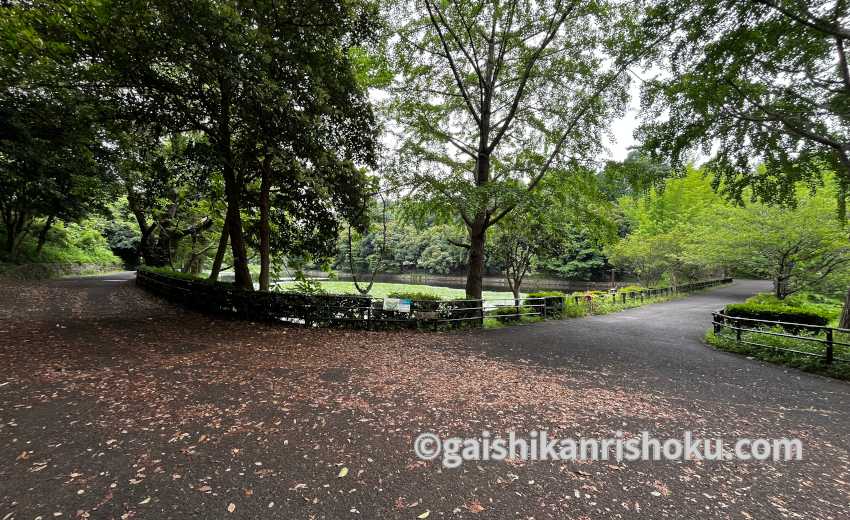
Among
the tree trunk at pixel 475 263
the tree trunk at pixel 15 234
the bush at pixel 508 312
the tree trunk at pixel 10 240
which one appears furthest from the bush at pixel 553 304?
the tree trunk at pixel 10 240

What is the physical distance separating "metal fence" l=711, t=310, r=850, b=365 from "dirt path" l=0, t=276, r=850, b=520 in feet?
3.03

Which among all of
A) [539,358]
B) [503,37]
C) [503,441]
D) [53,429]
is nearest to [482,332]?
[539,358]

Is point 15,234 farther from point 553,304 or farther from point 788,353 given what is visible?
point 788,353

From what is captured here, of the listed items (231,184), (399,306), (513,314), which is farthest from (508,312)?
(231,184)

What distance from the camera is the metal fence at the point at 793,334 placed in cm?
632

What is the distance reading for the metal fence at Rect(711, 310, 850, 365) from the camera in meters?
6.32

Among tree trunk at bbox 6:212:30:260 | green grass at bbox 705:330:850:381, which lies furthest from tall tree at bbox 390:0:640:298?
tree trunk at bbox 6:212:30:260

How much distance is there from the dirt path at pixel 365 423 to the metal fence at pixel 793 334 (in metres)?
0.92

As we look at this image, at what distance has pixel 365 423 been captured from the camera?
3.88 metres

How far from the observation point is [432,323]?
9.48 metres

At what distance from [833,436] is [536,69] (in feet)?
35.1

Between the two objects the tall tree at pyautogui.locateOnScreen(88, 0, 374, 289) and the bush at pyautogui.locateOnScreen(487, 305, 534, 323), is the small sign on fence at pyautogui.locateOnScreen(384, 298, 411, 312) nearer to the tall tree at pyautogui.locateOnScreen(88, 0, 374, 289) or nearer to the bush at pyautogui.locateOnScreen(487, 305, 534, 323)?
the bush at pyautogui.locateOnScreen(487, 305, 534, 323)

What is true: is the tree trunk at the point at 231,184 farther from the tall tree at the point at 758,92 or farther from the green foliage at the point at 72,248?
the green foliage at the point at 72,248

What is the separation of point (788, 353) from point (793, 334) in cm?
255
